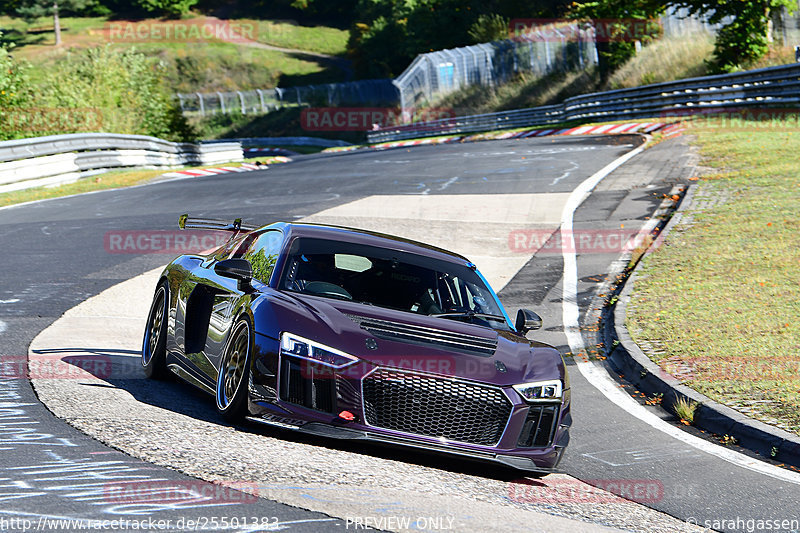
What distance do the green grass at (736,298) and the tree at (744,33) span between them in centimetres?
1864

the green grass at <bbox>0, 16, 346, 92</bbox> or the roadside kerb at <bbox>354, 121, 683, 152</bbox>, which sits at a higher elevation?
the green grass at <bbox>0, 16, 346, 92</bbox>

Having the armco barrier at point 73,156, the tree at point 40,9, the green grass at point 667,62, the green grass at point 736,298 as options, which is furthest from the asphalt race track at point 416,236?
the tree at point 40,9

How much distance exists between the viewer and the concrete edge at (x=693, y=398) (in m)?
7.43

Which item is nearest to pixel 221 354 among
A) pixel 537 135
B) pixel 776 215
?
pixel 776 215

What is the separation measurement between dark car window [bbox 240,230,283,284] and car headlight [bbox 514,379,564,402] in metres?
1.98

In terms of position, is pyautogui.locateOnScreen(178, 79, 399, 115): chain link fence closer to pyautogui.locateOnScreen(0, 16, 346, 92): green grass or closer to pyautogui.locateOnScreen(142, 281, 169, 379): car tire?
pyautogui.locateOnScreen(0, 16, 346, 92): green grass

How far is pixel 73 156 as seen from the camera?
27.0 metres

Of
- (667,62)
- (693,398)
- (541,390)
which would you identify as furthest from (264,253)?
(667,62)

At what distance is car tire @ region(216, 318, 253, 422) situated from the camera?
6.30 m

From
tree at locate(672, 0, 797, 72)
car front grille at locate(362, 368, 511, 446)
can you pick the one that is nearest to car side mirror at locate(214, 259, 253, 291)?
car front grille at locate(362, 368, 511, 446)

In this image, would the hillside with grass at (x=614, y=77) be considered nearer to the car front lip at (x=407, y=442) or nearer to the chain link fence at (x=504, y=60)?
the chain link fence at (x=504, y=60)

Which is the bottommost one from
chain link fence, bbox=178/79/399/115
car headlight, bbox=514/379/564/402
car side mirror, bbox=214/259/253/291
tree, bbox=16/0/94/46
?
car headlight, bbox=514/379/564/402

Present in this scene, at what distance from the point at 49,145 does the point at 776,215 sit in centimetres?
1787

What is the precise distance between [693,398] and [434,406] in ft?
11.0
